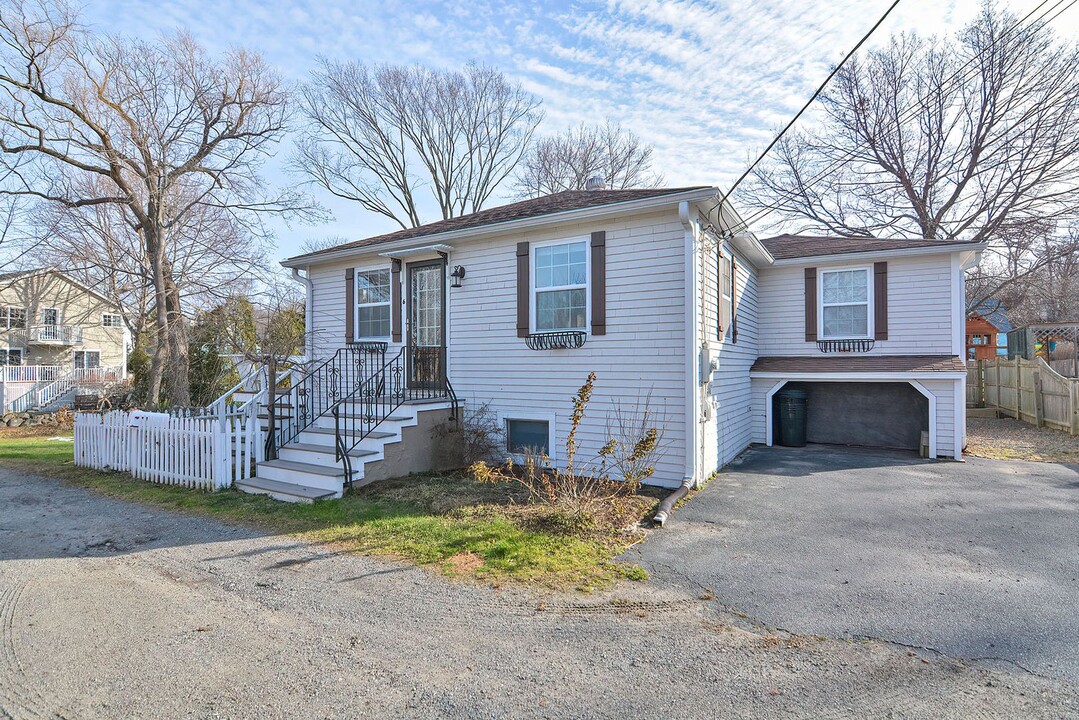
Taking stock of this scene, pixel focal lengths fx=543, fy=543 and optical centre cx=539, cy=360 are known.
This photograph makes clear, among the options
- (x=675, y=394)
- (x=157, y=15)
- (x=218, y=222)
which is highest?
(x=157, y=15)

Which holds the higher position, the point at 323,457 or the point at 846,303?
the point at 846,303

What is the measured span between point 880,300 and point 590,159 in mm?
17098

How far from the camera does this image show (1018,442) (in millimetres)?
10617

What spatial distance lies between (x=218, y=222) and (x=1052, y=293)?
110ft

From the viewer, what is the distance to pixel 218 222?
62.5 ft

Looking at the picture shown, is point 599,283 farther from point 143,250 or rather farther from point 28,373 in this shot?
point 28,373

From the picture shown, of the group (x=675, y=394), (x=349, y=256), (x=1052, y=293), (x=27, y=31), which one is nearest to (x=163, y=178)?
(x=27, y=31)

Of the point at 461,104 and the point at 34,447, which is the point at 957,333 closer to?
the point at 34,447

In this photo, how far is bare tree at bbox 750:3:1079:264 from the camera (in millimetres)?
16422

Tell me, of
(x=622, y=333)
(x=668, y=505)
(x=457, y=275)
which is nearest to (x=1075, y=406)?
(x=622, y=333)

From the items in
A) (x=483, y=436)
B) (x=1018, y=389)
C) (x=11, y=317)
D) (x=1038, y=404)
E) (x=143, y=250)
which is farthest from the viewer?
(x=11, y=317)

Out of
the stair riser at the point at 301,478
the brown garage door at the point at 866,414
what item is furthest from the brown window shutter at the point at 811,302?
the stair riser at the point at 301,478

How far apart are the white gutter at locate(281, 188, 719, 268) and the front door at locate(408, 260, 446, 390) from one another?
48 centimetres

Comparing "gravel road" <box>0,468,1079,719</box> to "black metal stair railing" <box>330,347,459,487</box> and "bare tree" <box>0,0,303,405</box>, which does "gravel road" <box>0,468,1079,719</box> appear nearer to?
"black metal stair railing" <box>330,347,459,487</box>
